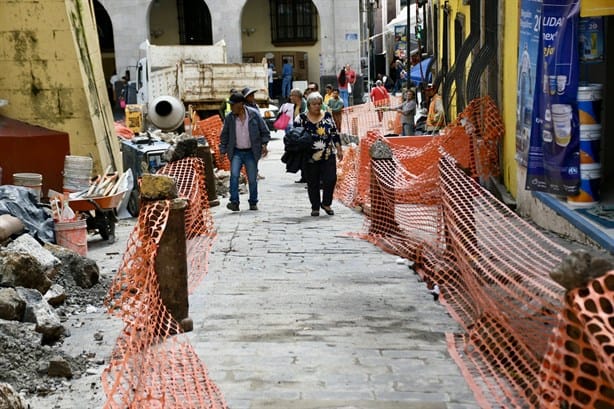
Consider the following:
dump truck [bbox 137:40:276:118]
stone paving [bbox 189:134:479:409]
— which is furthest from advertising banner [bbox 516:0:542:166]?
dump truck [bbox 137:40:276:118]

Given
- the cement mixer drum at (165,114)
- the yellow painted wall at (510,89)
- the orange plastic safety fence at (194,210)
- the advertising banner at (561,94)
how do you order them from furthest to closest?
the cement mixer drum at (165,114)
the yellow painted wall at (510,89)
the orange plastic safety fence at (194,210)
the advertising banner at (561,94)

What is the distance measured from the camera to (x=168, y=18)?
41406 mm

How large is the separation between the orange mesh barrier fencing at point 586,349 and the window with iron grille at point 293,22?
1485 inches

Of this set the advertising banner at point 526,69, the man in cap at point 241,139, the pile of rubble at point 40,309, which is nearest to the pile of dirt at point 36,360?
the pile of rubble at point 40,309

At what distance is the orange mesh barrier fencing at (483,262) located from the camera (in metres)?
3.44

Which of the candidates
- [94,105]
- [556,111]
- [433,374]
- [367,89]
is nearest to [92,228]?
[94,105]

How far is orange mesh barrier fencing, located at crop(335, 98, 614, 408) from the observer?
3439 mm

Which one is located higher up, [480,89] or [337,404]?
[480,89]

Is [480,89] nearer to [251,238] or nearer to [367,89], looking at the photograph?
[251,238]

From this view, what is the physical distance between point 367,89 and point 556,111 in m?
31.7

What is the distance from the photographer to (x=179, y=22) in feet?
136

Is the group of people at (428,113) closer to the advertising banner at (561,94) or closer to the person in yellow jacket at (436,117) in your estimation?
the person in yellow jacket at (436,117)

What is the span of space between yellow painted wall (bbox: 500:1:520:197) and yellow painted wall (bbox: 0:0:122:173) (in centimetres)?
625

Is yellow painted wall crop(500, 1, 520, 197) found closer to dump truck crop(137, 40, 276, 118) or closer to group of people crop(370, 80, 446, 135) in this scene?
group of people crop(370, 80, 446, 135)
